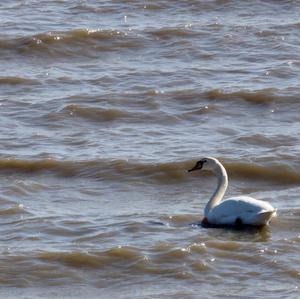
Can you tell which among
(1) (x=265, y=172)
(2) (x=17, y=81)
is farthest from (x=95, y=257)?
(2) (x=17, y=81)

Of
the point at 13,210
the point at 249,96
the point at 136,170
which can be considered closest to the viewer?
the point at 13,210

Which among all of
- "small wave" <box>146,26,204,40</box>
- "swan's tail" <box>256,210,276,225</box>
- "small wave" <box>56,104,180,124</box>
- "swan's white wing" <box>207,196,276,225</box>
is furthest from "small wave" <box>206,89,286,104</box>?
"swan's tail" <box>256,210,276,225</box>

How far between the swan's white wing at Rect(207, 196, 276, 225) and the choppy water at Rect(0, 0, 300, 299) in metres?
0.15

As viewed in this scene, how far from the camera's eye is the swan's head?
12463 millimetres

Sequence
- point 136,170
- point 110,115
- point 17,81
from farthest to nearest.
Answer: point 17,81 < point 110,115 < point 136,170

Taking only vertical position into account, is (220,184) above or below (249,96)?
above

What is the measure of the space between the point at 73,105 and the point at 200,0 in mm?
5420

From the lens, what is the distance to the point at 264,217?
11539 millimetres

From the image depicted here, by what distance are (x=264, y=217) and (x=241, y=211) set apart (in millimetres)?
249

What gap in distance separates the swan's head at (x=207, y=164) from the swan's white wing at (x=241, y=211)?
2.09 feet

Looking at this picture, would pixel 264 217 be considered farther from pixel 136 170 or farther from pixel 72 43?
pixel 72 43

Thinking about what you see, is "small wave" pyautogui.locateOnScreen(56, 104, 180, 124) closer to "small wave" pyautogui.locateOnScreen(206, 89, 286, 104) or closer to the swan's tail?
"small wave" pyautogui.locateOnScreen(206, 89, 286, 104)

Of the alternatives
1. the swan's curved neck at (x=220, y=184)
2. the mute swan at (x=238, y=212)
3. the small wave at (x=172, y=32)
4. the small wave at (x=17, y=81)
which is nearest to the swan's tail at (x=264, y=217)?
the mute swan at (x=238, y=212)

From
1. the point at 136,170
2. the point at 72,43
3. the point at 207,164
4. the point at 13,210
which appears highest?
the point at 207,164
